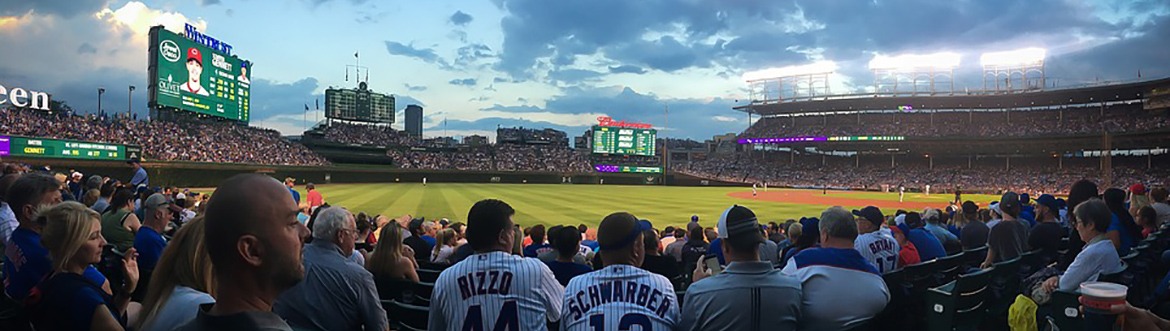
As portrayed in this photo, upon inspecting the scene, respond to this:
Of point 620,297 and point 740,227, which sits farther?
point 740,227

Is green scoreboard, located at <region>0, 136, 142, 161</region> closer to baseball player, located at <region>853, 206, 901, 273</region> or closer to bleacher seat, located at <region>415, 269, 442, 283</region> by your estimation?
bleacher seat, located at <region>415, 269, 442, 283</region>

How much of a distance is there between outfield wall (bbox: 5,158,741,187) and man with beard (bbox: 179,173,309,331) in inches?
889

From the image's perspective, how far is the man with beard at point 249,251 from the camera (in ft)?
5.14

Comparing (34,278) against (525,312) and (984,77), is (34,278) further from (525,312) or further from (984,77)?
(984,77)

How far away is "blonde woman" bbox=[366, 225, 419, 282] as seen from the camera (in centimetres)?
529

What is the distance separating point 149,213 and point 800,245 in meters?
7.13

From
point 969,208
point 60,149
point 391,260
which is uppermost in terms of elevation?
point 60,149

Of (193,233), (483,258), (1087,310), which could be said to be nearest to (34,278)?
(193,233)

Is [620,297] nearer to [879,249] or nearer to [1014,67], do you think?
[879,249]

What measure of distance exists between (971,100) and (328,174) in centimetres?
7445

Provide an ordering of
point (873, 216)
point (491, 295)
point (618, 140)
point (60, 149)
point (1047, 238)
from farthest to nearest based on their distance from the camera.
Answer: point (618, 140), point (60, 149), point (1047, 238), point (873, 216), point (491, 295)

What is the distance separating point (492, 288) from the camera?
11.2 feet

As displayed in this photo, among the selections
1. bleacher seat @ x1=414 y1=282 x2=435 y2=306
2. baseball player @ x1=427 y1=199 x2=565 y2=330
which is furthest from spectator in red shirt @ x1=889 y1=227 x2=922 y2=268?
bleacher seat @ x1=414 y1=282 x2=435 y2=306

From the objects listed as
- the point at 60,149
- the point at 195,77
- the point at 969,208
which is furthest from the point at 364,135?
the point at 969,208
